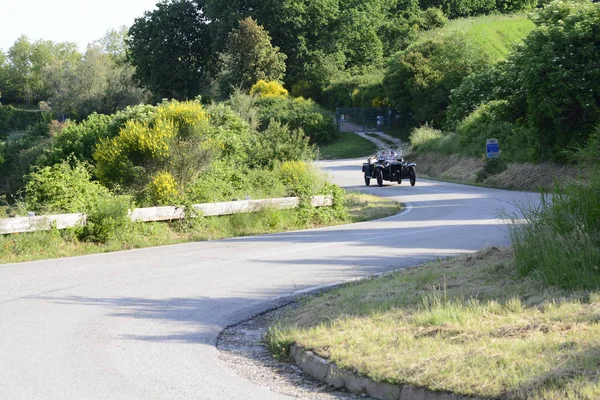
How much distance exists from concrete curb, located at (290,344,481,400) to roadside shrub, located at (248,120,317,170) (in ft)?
65.5

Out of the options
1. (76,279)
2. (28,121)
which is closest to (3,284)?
(76,279)

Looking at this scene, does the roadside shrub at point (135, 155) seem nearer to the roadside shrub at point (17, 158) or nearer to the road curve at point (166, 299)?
the road curve at point (166, 299)

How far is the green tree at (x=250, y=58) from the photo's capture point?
2970 inches

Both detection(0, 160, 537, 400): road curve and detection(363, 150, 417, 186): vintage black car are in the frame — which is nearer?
detection(0, 160, 537, 400): road curve

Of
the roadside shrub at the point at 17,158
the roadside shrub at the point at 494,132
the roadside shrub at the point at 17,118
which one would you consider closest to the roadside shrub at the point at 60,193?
the roadside shrub at the point at 494,132

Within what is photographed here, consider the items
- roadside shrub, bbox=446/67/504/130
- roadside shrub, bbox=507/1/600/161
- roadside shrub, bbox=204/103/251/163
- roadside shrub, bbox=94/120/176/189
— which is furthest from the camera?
roadside shrub, bbox=446/67/504/130

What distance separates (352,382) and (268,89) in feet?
228

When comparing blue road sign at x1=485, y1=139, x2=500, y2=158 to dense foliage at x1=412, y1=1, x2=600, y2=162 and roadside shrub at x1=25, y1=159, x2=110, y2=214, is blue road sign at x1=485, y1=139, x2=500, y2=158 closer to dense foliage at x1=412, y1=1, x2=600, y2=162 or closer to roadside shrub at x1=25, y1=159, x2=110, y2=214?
dense foliage at x1=412, y1=1, x2=600, y2=162

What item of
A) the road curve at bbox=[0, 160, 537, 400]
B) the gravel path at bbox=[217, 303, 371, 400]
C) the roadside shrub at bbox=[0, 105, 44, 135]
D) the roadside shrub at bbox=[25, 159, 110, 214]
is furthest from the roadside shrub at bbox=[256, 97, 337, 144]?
the gravel path at bbox=[217, 303, 371, 400]

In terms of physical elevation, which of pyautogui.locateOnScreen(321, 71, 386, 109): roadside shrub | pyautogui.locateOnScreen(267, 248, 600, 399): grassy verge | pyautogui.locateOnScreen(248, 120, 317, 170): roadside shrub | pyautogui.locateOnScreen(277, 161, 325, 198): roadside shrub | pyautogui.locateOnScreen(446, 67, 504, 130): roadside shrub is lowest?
pyautogui.locateOnScreen(267, 248, 600, 399): grassy verge

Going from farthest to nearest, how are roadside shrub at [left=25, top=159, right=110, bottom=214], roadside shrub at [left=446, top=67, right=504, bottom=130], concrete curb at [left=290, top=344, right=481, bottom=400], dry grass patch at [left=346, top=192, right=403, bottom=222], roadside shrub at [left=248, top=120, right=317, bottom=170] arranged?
roadside shrub at [left=446, top=67, right=504, bottom=130]
roadside shrub at [left=248, top=120, right=317, bottom=170]
dry grass patch at [left=346, top=192, right=403, bottom=222]
roadside shrub at [left=25, top=159, right=110, bottom=214]
concrete curb at [left=290, top=344, right=481, bottom=400]

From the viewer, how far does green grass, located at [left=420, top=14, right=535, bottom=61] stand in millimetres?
76875

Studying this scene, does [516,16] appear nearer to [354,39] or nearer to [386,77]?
[354,39]

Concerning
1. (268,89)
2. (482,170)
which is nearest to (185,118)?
(482,170)
